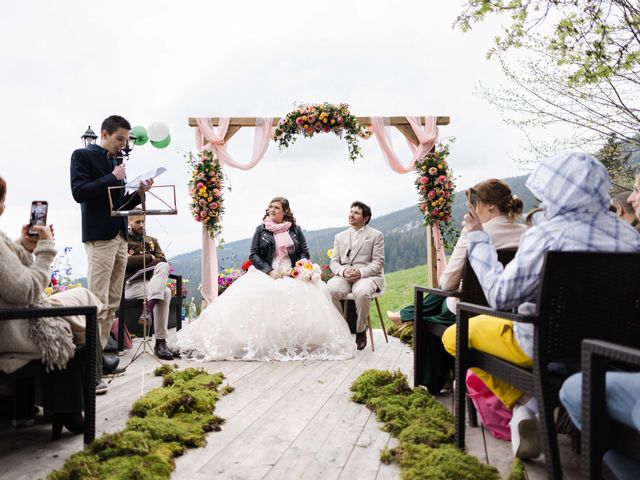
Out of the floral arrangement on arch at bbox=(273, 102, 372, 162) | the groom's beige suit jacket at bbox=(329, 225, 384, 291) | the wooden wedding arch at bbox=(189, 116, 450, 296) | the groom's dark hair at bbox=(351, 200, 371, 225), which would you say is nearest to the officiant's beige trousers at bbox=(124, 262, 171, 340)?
the groom's beige suit jacket at bbox=(329, 225, 384, 291)

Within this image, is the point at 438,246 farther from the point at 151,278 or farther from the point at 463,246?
the point at 463,246

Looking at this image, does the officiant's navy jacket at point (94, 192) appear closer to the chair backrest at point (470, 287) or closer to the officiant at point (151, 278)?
the officiant at point (151, 278)

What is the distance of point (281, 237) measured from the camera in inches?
215

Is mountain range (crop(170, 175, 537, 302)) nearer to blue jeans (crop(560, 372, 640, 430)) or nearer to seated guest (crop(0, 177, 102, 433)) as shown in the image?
blue jeans (crop(560, 372, 640, 430))

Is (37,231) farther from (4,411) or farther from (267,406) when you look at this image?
(267,406)

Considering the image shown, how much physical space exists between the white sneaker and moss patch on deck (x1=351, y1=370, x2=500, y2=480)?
0.19 m

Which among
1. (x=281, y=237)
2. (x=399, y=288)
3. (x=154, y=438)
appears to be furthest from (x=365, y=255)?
(x=399, y=288)

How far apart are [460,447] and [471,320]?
1.82 ft

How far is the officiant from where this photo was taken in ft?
16.1

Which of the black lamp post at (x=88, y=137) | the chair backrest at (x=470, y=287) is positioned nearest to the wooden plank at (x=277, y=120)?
the black lamp post at (x=88, y=137)

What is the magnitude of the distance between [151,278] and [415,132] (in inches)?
172

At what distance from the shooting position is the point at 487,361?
2.18 metres

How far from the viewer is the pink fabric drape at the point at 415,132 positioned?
7.55m

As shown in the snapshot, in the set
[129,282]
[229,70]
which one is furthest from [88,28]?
[129,282]
